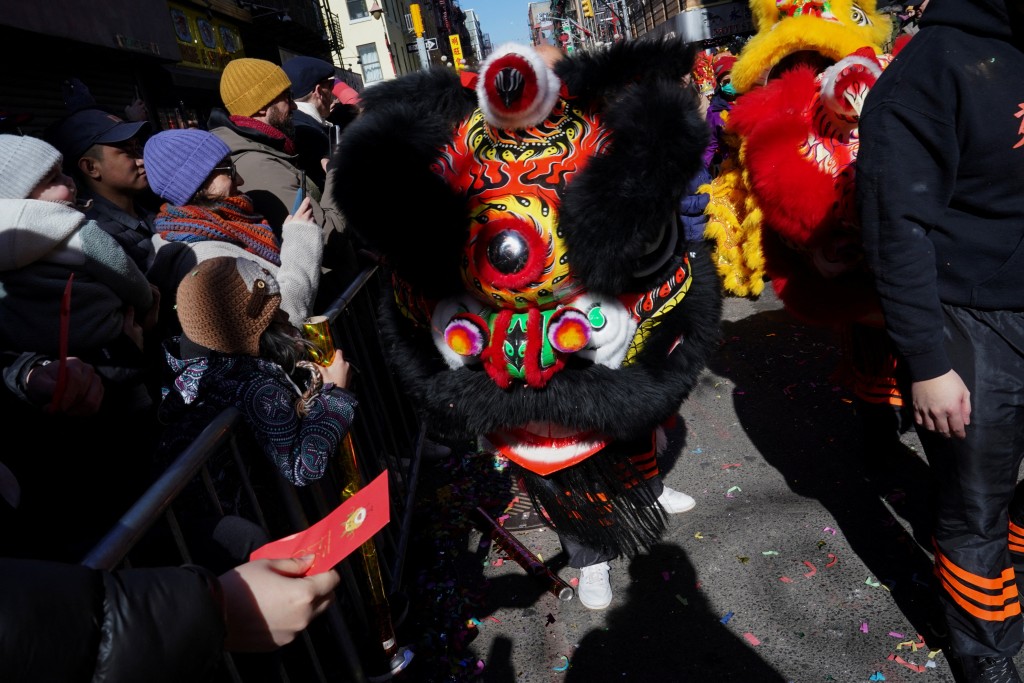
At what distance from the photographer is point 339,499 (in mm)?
2215

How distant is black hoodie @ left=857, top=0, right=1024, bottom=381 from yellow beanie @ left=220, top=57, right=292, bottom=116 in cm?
270

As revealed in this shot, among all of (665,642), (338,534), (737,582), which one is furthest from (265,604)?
(737,582)

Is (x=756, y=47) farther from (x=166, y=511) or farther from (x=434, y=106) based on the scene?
(x=166, y=511)

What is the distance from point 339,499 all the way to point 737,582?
1.47 m

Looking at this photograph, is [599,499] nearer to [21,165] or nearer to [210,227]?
[210,227]

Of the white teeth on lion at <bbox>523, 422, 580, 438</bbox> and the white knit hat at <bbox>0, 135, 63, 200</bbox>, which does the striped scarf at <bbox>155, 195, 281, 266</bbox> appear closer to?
the white knit hat at <bbox>0, 135, 63, 200</bbox>

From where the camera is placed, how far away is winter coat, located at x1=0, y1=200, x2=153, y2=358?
5.52 ft

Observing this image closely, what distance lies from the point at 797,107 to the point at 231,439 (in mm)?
2346

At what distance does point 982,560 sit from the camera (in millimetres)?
1709

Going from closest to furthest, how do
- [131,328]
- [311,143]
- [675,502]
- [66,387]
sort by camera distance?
[66,387] → [131,328] → [675,502] → [311,143]

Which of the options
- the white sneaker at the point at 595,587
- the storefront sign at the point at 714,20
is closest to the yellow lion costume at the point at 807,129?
the white sneaker at the point at 595,587

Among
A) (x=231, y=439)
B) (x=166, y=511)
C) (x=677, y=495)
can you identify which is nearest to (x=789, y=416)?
(x=677, y=495)

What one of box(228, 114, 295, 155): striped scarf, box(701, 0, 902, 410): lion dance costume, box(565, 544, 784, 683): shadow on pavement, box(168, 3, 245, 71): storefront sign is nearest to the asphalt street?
box(565, 544, 784, 683): shadow on pavement

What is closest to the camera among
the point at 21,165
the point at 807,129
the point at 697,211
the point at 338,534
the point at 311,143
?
the point at 338,534
